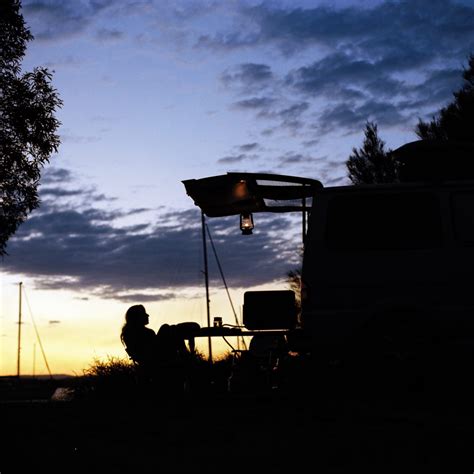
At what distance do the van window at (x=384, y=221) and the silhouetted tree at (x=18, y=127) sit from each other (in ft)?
51.6

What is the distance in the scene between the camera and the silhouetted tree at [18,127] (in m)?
23.3

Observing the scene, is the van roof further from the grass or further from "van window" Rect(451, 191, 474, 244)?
the grass

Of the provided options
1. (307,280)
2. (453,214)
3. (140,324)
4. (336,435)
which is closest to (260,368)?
(140,324)

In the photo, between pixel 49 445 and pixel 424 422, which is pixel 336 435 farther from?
pixel 49 445

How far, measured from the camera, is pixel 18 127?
76.9 ft

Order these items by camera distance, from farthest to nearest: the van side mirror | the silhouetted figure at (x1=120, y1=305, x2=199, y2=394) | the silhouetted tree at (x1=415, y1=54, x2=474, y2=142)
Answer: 1. the silhouetted tree at (x1=415, y1=54, x2=474, y2=142)
2. the silhouetted figure at (x1=120, y1=305, x2=199, y2=394)
3. the van side mirror

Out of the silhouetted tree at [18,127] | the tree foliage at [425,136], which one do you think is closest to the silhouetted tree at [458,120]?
the tree foliage at [425,136]

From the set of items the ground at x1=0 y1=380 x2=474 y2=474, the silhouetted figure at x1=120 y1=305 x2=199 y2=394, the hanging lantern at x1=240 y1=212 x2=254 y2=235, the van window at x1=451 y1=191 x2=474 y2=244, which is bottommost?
the ground at x1=0 y1=380 x2=474 y2=474

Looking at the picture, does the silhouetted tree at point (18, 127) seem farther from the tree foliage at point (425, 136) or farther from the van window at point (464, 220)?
the van window at point (464, 220)

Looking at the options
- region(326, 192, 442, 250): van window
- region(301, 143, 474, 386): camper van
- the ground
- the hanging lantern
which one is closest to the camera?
the ground

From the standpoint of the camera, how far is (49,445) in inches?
262

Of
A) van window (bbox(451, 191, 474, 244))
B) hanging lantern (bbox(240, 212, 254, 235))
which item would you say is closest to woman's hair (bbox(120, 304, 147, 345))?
hanging lantern (bbox(240, 212, 254, 235))

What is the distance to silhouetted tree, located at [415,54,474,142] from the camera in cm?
2116

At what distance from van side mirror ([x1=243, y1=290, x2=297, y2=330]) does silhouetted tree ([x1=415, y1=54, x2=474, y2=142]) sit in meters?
12.2
